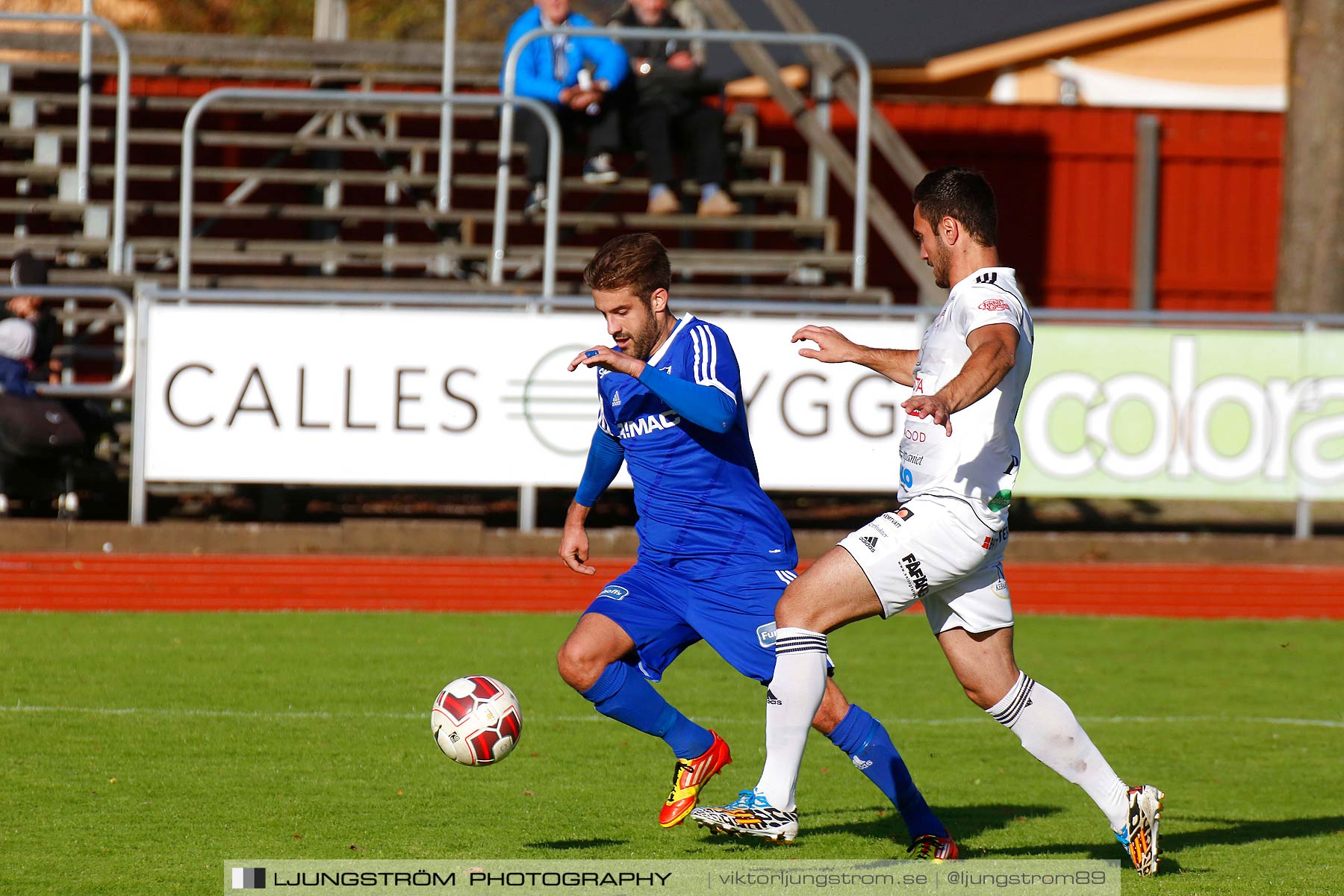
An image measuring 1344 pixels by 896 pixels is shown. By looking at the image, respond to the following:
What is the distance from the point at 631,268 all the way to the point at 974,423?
1.22 metres

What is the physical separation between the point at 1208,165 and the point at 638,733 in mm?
17058

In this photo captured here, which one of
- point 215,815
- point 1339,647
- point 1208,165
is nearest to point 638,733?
point 215,815

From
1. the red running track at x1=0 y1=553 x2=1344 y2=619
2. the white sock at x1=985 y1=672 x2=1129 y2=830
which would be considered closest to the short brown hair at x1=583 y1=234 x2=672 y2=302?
the white sock at x1=985 y1=672 x2=1129 y2=830

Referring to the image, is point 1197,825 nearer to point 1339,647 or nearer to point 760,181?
point 1339,647

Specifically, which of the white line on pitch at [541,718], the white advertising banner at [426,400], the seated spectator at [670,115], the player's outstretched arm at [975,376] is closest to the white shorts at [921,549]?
the player's outstretched arm at [975,376]

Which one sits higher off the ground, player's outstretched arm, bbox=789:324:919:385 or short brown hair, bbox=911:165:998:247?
short brown hair, bbox=911:165:998:247

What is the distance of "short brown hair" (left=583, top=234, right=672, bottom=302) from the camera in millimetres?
5461

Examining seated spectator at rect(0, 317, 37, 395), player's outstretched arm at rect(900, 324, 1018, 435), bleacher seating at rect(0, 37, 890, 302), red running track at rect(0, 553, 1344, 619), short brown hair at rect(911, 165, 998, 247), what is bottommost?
red running track at rect(0, 553, 1344, 619)

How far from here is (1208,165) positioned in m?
22.3

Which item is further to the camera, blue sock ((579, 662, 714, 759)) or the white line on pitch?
the white line on pitch

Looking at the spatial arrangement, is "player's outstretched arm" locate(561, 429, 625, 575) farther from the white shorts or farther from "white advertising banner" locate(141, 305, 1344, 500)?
"white advertising banner" locate(141, 305, 1344, 500)

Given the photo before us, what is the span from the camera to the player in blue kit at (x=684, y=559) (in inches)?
214

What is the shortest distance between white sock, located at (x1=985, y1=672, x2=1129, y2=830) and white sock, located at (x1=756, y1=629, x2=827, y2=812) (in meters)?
0.57

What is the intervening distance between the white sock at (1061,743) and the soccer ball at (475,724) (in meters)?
1.54
